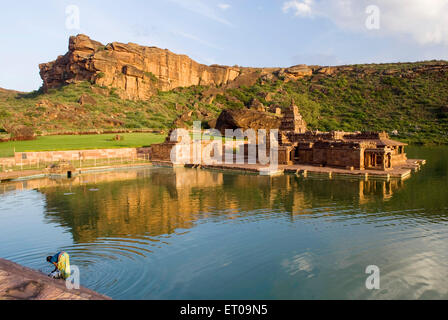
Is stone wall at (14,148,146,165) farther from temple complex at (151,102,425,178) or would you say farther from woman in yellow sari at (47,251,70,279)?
woman in yellow sari at (47,251,70,279)

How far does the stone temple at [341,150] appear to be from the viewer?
1008 inches

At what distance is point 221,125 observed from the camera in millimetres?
55000

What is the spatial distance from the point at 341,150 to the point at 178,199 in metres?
15.5

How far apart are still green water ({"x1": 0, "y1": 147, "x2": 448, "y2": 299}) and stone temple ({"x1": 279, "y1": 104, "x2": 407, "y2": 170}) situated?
18.6 feet

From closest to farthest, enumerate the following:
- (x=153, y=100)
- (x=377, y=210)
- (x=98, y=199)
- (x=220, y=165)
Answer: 1. (x=377, y=210)
2. (x=98, y=199)
3. (x=220, y=165)
4. (x=153, y=100)

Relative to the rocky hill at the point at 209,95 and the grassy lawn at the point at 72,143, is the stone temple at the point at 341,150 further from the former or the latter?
the rocky hill at the point at 209,95

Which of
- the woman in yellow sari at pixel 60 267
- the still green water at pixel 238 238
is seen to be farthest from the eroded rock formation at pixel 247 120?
the woman in yellow sari at pixel 60 267

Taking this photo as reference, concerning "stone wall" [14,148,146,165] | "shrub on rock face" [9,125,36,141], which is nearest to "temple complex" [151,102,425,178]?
"stone wall" [14,148,146,165]

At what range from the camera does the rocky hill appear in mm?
53625

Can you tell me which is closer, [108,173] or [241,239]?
[241,239]

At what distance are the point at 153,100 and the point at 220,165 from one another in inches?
1995

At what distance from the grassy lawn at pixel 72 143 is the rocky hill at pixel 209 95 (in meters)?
6.42
